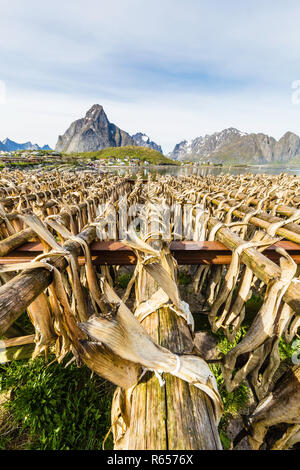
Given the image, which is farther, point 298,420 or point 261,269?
point 261,269

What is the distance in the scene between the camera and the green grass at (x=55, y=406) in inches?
91.6

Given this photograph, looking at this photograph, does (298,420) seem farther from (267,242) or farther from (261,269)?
(267,242)

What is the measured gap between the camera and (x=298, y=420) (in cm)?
123

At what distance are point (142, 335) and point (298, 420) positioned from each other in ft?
3.96

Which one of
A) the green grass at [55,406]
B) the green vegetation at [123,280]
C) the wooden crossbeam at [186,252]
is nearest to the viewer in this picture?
the green grass at [55,406]

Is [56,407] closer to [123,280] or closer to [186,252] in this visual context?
[186,252]

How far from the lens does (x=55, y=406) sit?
8.48ft

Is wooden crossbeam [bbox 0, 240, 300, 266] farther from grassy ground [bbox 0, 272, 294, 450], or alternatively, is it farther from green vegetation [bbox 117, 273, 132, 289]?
green vegetation [bbox 117, 273, 132, 289]

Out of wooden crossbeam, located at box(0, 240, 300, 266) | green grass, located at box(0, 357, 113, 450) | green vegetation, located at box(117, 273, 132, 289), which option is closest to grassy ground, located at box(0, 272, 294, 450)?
green grass, located at box(0, 357, 113, 450)

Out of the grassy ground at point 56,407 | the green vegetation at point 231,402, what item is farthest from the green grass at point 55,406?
the green vegetation at point 231,402

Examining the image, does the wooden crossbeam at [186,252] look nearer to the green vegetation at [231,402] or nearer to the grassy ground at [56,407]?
the grassy ground at [56,407]

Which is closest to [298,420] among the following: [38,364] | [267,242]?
[267,242]
